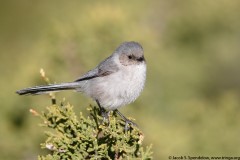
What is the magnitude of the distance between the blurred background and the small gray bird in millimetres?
646

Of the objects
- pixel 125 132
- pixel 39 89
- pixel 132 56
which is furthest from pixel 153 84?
pixel 125 132

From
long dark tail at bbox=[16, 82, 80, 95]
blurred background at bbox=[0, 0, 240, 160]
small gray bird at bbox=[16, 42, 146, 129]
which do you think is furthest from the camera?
blurred background at bbox=[0, 0, 240, 160]

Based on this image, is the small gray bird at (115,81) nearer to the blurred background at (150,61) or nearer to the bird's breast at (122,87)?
the bird's breast at (122,87)

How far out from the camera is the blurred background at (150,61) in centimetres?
747

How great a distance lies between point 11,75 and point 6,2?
1599mm

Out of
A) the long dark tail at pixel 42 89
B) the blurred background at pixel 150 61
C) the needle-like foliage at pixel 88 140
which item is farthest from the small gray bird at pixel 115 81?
the needle-like foliage at pixel 88 140

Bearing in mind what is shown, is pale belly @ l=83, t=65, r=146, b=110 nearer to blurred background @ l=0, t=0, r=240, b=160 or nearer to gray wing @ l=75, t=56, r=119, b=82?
gray wing @ l=75, t=56, r=119, b=82

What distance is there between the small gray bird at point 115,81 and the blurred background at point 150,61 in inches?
25.4

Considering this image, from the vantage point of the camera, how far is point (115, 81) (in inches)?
266

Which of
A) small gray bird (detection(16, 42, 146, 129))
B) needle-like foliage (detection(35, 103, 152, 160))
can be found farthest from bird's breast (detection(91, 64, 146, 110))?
needle-like foliage (detection(35, 103, 152, 160))

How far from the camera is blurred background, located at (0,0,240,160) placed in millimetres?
7474

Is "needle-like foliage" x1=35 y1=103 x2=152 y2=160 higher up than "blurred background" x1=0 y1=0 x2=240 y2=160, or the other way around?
"blurred background" x1=0 y1=0 x2=240 y2=160

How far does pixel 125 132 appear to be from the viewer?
5.18 meters

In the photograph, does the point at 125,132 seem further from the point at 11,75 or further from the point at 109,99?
the point at 11,75
